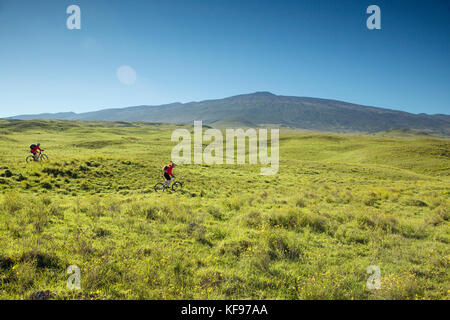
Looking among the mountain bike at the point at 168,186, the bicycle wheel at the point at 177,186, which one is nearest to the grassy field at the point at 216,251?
the mountain bike at the point at 168,186

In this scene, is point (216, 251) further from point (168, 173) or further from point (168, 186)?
point (168, 186)

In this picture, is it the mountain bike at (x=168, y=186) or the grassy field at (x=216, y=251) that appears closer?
the grassy field at (x=216, y=251)

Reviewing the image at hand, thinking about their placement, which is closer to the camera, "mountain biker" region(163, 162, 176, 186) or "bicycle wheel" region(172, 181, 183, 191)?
"mountain biker" region(163, 162, 176, 186)

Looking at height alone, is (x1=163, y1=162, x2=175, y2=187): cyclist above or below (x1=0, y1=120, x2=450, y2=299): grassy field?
above

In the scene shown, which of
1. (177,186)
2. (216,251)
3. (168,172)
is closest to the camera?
(216,251)

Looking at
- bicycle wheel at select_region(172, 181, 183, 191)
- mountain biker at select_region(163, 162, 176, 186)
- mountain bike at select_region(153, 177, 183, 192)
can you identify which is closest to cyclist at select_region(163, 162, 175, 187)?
mountain biker at select_region(163, 162, 176, 186)

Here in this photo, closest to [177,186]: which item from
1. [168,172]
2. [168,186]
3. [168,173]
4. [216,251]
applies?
[168,186]

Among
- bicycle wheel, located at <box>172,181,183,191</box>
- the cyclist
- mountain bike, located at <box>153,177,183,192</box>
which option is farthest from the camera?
bicycle wheel, located at <box>172,181,183,191</box>

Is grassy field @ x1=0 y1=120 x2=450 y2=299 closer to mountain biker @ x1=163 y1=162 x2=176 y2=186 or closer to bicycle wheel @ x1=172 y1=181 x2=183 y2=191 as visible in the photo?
mountain biker @ x1=163 y1=162 x2=176 y2=186

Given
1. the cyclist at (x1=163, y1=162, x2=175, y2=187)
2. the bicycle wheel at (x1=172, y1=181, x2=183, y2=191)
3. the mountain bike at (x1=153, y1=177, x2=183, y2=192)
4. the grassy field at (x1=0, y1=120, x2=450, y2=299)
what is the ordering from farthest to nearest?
the bicycle wheel at (x1=172, y1=181, x2=183, y2=191) < the mountain bike at (x1=153, y1=177, x2=183, y2=192) < the cyclist at (x1=163, y1=162, x2=175, y2=187) < the grassy field at (x1=0, y1=120, x2=450, y2=299)

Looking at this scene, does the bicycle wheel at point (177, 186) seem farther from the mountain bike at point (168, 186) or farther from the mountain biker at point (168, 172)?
the mountain biker at point (168, 172)

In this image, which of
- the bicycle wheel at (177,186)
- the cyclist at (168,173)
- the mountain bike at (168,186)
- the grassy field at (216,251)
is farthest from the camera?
the bicycle wheel at (177,186)

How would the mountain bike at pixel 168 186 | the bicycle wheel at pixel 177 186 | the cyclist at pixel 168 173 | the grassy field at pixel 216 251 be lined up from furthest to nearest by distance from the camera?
the bicycle wheel at pixel 177 186 → the mountain bike at pixel 168 186 → the cyclist at pixel 168 173 → the grassy field at pixel 216 251
